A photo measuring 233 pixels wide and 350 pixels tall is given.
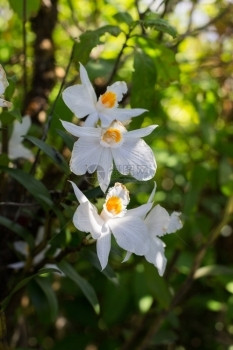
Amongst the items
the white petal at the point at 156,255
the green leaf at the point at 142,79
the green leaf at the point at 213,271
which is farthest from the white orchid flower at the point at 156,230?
the green leaf at the point at 213,271

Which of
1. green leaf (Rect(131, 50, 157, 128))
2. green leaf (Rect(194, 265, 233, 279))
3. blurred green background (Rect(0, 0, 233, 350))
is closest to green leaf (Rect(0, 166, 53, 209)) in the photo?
blurred green background (Rect(0, 0, 233, 350))

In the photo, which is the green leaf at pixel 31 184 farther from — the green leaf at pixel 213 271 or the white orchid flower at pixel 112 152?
the green leaf at pixel 213 271

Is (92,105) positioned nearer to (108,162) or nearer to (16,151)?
(108,162)

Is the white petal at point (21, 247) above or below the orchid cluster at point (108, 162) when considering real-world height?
below

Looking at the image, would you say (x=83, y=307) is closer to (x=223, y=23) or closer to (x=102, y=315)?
(x=102, y=315)

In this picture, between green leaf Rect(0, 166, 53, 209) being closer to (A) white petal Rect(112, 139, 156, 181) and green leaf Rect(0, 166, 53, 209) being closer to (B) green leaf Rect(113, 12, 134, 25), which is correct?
(A) white petal Rect(112, 139, 156, 181)

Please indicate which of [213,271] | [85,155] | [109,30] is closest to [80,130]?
[85,155]
